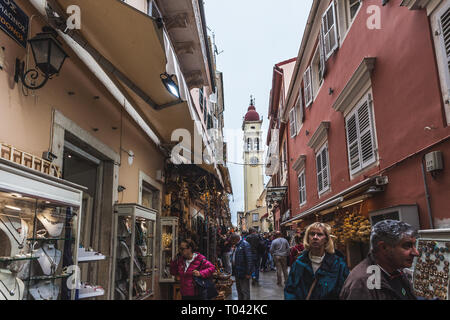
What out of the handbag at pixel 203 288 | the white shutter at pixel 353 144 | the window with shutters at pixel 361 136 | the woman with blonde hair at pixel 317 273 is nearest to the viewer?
the woman with blonde hair at pixel 317 273

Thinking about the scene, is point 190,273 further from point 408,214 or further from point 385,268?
point 385,268

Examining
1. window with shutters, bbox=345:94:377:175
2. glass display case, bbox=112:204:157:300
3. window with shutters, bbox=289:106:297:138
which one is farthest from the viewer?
window with shutters, bbox=289:106:297:138

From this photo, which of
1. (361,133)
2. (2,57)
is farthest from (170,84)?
(361,133)

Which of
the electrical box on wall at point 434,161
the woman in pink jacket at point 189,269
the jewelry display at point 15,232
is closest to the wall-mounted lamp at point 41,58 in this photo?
the jewelry display at point 15,232

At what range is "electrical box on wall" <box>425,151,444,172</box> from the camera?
4.60 metres

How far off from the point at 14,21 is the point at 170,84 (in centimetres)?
251

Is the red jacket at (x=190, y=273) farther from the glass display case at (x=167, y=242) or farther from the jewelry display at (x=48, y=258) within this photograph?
the glass display case at (x=167, y=242)

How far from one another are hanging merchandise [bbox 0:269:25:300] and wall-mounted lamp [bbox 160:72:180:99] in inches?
132

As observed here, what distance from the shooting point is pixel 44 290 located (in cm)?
346

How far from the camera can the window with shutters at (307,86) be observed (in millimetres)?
12894

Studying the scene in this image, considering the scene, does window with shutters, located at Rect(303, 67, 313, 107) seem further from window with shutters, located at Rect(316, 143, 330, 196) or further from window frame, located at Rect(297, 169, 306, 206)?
window frame, located at Rect(297, 169, 306, 206)

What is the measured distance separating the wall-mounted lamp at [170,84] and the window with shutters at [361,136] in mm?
3930

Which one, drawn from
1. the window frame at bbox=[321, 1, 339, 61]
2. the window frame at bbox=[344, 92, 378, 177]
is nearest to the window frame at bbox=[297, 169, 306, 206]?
the window frame at bbox=[321, 1, 339, 61]
